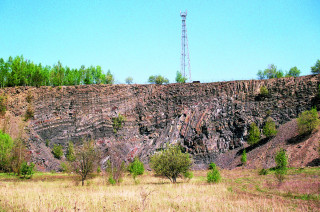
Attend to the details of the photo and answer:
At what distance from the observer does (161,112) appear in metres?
60.6

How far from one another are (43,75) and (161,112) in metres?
34.5

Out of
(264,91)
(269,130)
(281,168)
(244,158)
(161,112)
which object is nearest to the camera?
(281,168)

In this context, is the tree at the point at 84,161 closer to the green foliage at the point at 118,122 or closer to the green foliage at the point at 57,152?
the green foliage at the point at 57,152

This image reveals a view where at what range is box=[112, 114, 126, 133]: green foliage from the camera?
59469 mm

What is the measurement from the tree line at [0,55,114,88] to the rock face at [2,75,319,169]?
17.4 ft

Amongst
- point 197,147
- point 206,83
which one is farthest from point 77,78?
point 197,147

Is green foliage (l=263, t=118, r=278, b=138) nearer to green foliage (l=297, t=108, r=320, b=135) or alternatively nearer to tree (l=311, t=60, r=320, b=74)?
green foliage (l=297, t=108, r=320, b=135)

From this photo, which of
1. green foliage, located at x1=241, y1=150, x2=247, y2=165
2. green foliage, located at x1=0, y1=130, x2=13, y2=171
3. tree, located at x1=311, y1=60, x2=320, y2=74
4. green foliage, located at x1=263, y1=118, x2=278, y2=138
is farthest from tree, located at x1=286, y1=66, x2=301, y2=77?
green foliage, located at x1=0, y1=130, x2=13, y2=171

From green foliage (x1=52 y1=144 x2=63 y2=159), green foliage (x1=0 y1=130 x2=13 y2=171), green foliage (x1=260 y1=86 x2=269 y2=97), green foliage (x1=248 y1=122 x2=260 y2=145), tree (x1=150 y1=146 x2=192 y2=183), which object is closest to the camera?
tree (x1=150 y1=146 x2=192 y2=183)

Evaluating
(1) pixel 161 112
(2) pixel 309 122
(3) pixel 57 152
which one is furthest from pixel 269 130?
(3) pixel 57 152

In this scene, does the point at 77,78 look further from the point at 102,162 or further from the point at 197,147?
the point at 197,147

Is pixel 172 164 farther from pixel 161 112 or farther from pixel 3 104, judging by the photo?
pixel 3 104

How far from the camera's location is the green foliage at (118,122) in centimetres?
5947

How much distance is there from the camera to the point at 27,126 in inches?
2277
